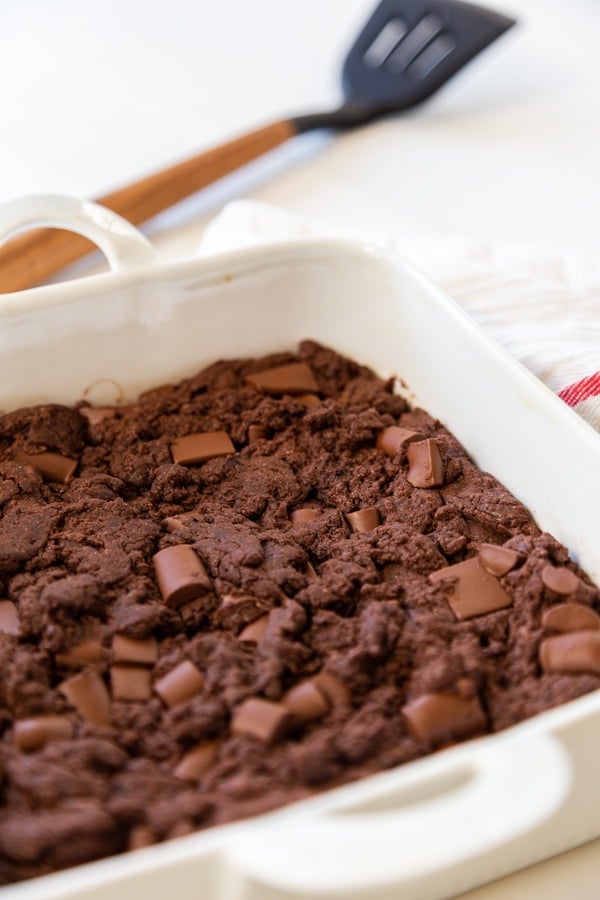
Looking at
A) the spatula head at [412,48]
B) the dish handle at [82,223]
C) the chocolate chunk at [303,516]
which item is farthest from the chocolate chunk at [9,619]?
the spatula head at [412,48]

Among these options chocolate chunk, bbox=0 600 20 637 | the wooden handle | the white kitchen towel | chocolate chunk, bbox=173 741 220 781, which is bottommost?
chocolate chunk, bbox=173 741 220 781

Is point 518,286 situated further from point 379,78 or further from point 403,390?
point 379,78

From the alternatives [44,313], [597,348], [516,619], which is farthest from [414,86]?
[516,619]

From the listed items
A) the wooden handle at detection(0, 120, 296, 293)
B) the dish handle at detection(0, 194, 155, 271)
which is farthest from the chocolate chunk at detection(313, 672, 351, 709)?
the wooden handle at detection(0, 120, 296, 293)

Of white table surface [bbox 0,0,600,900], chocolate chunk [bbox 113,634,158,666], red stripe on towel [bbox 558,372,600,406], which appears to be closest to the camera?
chocolate chunk [bbox 113,634,158,666]

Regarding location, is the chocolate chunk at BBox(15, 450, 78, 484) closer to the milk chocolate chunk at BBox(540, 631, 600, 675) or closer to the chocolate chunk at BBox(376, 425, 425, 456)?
the chocolate chunk at BBox(376, 425, 425, 456)

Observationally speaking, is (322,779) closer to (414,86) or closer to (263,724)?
(263,724)
